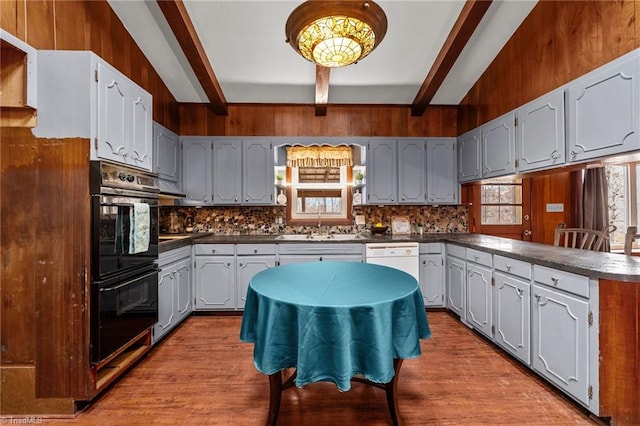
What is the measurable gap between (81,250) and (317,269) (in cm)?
150

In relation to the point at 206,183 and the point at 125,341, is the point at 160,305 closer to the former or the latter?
the point at 125,341

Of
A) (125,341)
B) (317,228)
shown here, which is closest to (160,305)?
(125,341)

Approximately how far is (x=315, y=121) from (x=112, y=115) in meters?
2.38

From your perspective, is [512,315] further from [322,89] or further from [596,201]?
[322,89]

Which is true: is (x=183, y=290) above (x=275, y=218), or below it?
below

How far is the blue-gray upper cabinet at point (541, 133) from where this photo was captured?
2.17 metres

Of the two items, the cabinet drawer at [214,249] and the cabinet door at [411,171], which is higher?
the cabinet door at [411,171]

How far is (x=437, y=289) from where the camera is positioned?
3.40 m

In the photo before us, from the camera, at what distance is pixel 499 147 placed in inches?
114

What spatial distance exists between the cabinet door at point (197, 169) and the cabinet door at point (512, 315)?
3.36 m

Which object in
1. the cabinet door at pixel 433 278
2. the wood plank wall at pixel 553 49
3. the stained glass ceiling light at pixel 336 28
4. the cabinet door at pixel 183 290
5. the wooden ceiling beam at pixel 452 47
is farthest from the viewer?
the cabinet door at pixel 433 278

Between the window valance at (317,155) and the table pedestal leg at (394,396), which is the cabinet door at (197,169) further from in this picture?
the table pedestal leg at (394,396)

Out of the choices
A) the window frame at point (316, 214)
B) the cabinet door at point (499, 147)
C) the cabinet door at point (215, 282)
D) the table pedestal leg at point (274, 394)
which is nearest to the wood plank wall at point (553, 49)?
the cabinet door at point (499, 147)

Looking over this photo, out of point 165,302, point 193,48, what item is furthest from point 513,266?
point 193,48
